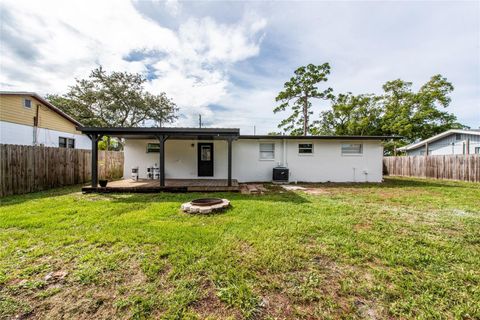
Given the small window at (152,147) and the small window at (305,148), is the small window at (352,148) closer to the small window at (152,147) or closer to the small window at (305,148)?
the small window at (305,148)

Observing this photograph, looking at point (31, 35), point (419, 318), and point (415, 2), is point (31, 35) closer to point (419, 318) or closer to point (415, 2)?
point (419, 318)

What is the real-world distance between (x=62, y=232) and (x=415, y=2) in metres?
11.6

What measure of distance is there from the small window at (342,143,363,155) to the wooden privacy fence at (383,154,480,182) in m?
6.22

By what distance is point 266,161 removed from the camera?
1087cm

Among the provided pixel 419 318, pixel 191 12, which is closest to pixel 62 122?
pixel 191 12

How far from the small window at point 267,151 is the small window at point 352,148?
3844 mm

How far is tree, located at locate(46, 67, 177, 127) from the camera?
20062mm

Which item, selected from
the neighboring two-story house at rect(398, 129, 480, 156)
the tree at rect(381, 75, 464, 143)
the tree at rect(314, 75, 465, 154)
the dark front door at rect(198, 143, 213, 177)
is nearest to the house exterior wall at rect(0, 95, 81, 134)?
the dark front door at rect(198, 143, 213, 177)

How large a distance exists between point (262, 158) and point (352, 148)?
4928 mm

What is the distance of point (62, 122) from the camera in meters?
14.7

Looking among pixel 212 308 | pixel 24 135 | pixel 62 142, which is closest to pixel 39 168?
pixel 24 135

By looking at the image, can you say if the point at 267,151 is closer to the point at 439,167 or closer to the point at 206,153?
the point at 206,153

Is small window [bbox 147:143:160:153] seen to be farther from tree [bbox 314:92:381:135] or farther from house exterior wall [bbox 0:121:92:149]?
tree [bbox 314:92:381:135]

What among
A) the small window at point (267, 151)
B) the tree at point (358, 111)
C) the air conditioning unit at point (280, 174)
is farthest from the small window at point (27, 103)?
the tree at point (358, 111)
